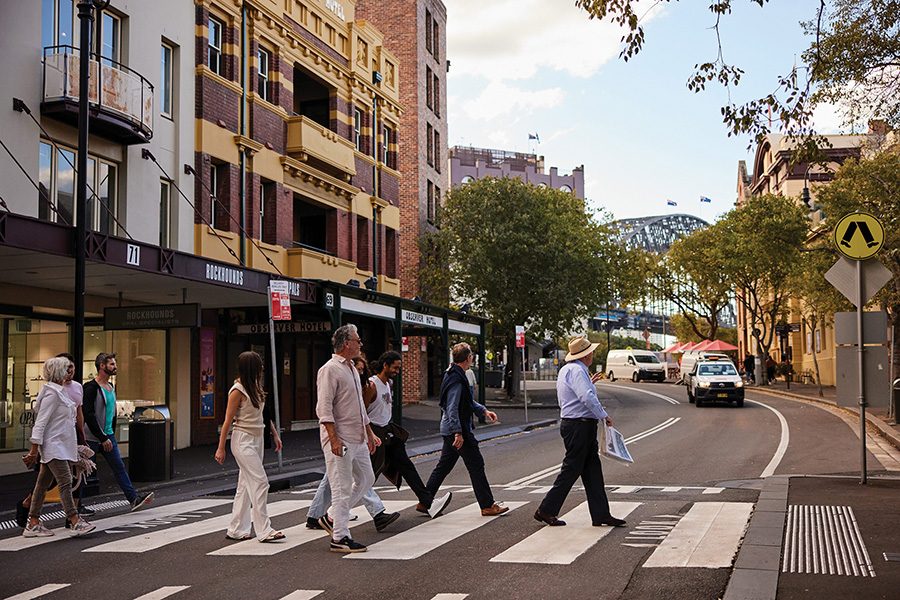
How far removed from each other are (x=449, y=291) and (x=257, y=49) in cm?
1783

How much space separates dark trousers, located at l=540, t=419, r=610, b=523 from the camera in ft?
29.4

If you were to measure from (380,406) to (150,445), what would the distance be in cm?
573

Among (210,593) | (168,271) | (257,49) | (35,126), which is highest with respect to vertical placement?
(257,49)

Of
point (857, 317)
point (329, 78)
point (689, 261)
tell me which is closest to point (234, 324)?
point (329, 78)

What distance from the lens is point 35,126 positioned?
1695 centimetres

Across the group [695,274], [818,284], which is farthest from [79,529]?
[695,274]

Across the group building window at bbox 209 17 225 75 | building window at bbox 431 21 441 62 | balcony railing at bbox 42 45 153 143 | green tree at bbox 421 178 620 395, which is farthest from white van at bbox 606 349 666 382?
balcony railing at bbox 42 45 153 143

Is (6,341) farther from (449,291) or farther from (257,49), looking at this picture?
(449,291)

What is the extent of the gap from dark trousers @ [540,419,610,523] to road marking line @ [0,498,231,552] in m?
4.64

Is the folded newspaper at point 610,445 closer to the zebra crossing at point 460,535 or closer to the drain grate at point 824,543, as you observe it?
the zebra crossing at point 460,535

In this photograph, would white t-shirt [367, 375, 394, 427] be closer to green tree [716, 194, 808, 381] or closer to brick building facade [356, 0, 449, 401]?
green tree [716, 194, 808, 381]

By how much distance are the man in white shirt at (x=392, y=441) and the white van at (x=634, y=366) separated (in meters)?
53.2

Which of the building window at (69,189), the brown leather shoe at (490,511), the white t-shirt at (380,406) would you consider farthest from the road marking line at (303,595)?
the building window at (69,189)

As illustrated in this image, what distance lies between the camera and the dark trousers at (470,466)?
9.91 metres
